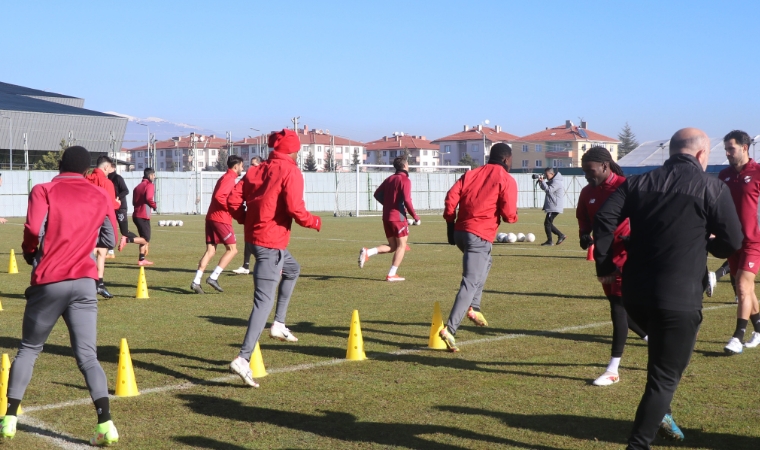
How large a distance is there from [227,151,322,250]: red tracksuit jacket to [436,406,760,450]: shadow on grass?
2076mm

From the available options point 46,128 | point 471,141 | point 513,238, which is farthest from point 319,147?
point 513,238

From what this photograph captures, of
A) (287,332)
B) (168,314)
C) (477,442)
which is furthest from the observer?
(168,314)

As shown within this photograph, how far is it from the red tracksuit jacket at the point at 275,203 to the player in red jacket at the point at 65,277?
6.30 ft

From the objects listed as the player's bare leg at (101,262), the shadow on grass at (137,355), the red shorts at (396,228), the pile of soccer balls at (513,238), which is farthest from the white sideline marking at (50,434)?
the pile of soccer balls at (513,238)

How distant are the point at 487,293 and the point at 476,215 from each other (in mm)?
4436

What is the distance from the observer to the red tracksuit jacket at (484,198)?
8297 mm

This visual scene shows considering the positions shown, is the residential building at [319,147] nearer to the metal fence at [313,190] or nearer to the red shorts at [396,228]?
the metal fence at [313,190]

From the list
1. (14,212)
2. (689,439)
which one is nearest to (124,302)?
(689,439)

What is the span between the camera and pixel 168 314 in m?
10.7

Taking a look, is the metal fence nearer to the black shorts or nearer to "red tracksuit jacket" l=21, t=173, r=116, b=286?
the black shorts

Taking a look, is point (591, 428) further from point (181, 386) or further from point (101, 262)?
point (101, 262)

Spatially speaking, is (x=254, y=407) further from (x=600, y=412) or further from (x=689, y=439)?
(x=689, y=439)

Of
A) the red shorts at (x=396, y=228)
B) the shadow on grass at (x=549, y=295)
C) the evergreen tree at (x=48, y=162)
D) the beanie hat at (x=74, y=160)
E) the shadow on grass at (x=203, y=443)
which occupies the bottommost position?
the shadow on grass at (x=549, y=295)

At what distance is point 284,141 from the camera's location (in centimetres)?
736
